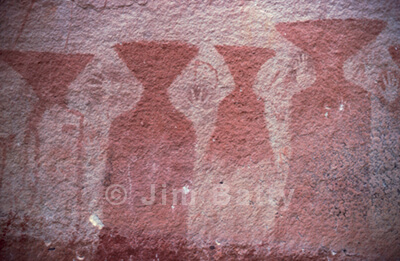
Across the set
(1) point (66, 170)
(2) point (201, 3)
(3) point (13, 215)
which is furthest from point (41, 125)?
(2) point (201, 3)

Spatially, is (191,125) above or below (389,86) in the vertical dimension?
below

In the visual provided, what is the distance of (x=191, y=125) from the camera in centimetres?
123

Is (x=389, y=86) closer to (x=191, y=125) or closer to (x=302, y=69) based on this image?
(x=302, y=69)
